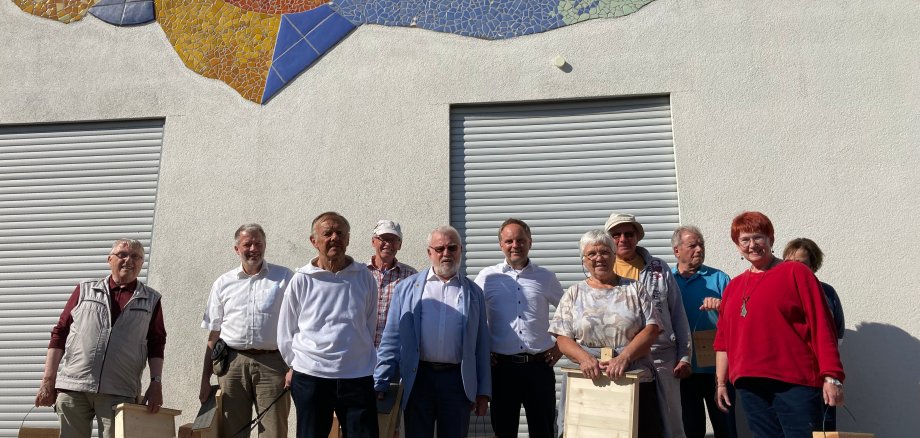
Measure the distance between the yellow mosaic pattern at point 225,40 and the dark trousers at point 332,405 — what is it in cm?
347

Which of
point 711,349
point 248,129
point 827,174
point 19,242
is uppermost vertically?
point 248,129

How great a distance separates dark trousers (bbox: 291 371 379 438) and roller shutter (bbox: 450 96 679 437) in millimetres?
2318

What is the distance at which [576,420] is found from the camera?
154 inches

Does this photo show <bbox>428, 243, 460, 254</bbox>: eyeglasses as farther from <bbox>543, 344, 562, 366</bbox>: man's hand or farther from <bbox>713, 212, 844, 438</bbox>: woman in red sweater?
<bbox>713, 212, 844, 438</bbox>: woman in red sweater

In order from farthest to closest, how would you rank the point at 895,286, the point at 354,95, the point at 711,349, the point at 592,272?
the point at 354,95 → the point at 895,286 → the point at 711,349 → the point at 592,272

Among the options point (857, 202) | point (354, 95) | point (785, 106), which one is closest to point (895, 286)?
point (857, 202)

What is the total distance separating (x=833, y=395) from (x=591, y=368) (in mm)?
1134

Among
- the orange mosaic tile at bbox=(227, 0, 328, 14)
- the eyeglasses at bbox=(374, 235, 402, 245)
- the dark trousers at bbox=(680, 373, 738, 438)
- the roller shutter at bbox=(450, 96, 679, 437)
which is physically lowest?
the dark trousers at bbox=(680, 373, 738, 438)

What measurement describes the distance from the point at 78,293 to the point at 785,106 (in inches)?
220

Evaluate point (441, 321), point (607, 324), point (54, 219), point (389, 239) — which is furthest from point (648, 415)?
point (54, 219)

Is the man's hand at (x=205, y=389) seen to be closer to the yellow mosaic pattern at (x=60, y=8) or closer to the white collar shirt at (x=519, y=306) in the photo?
the white collar shirt at (x=519, y=306)

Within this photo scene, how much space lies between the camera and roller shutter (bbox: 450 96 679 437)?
6.39 m

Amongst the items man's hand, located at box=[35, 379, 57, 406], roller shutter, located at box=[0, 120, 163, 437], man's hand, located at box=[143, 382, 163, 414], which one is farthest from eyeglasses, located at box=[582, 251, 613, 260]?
roller shutter, located at box=[0, 120, 163, 437]

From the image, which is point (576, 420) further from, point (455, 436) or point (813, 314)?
point (813, 314)
